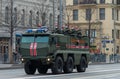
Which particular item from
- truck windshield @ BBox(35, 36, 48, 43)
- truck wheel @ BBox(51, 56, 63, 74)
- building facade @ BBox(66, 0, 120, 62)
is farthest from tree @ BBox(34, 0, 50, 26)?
truck windshield @ BBox(35, 36, 48, 43)

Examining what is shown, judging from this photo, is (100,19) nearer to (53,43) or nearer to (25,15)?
(25,15)

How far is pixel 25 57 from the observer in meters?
28.5

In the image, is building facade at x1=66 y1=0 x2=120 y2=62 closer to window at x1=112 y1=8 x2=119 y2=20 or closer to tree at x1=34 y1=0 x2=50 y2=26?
window at x1=112 y1=8 x2=119 y2=20

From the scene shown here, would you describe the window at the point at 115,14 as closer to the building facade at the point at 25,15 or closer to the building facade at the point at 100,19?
the building facade at the point at 100,19

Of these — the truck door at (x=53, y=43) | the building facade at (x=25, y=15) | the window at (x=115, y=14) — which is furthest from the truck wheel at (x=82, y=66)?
the window at (x=115, y=14)

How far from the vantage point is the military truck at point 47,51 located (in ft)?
92.4

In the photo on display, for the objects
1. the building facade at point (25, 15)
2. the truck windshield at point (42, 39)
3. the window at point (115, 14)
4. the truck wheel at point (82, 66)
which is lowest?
the truck wheel at point (82, 66)

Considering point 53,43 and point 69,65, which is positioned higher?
point 53,43

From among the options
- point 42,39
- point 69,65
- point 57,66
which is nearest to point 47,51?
point 42,39

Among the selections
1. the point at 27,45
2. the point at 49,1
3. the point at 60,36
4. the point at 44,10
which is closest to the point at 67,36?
the point at 60,36

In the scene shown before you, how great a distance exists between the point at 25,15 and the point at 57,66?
3022 cm

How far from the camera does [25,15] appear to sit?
5847cm

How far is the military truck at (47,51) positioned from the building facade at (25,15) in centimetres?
2032

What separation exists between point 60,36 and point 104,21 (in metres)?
58.6
